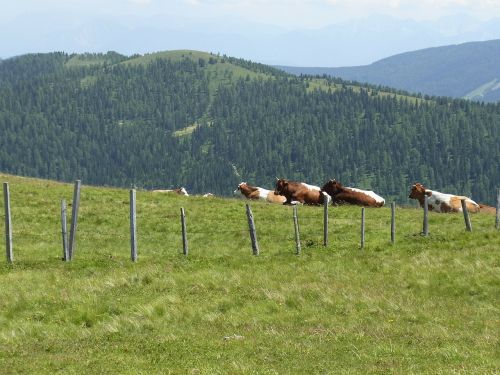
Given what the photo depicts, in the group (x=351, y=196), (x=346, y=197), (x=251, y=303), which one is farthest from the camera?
(x=346, y=197)

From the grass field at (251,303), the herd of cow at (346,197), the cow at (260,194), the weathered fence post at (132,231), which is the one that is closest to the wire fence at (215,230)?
the weathered fence post at (132,231)

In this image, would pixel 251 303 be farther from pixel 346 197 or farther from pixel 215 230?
pixel 346 197

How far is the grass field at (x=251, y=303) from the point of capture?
11789 millimetres

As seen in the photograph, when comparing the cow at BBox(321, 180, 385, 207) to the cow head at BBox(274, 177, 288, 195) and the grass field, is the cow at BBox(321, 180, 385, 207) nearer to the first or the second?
the cow head at BBox(274, 177, 288, 195)

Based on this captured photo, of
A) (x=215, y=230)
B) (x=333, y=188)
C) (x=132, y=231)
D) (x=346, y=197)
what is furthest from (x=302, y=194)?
(x=132, y=231)

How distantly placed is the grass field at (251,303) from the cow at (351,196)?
42.2 feet

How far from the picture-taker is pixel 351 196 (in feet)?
149

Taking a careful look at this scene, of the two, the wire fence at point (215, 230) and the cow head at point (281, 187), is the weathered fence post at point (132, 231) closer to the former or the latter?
the wire fence at point (215, 230)

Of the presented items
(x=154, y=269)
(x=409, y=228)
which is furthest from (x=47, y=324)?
(x=409, y=228)

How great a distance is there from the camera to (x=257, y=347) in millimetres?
12797

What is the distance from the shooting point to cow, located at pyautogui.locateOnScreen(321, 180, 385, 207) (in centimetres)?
4492

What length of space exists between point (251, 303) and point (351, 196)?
29482 millimetres

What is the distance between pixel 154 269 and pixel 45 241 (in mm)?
8857

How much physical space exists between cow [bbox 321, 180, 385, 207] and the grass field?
1285 centimetres
